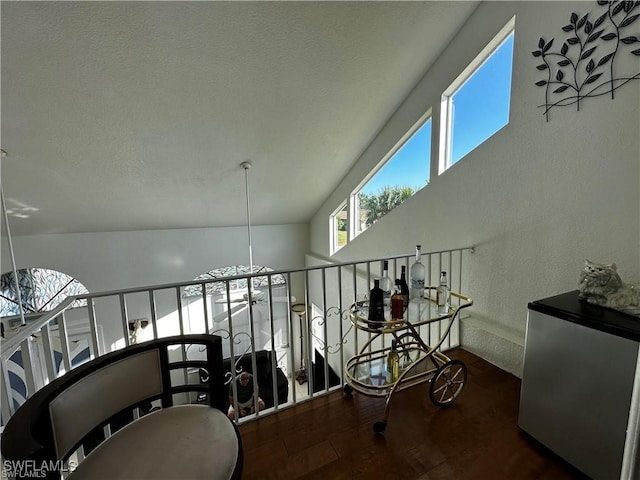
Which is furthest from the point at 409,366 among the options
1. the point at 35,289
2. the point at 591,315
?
the point at 35,289

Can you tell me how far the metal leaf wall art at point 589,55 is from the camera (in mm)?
1458

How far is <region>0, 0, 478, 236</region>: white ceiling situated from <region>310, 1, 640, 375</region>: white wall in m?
A: 0.71

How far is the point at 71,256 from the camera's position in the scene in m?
4.43

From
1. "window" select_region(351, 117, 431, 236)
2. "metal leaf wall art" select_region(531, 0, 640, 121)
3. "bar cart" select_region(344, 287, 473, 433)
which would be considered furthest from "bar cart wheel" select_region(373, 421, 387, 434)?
"window" select_region(351, 117, 431, 236)

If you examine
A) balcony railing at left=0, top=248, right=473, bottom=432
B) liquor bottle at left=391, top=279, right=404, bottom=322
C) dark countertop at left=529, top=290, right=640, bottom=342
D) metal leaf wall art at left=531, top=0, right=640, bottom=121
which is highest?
metal leaf wall art at left=531, top=0, right=640, bottom=121

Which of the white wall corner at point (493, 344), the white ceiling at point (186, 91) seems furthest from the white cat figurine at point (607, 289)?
the white ceiling at point (186, 91)

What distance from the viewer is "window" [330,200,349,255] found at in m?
4.80

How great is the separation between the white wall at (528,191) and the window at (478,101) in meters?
0.08

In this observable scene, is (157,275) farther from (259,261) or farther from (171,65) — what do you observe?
(171,65)

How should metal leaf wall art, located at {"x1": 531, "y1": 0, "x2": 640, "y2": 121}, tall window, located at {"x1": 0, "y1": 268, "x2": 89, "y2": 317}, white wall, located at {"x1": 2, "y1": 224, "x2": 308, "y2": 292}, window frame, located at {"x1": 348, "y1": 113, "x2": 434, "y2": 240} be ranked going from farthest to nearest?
white wall, located at {"x1": 2, "y1": 224, "x2": 308, "y2": 292} < tall window, located at {"x1": 0, "y1": 268, "x2": 89, "y2": 317} < window frame, located at {"x1": 348, "y1": 113, "x2": 434, "y2": 240} < metal leaf wall art, located at {"x1": 531, "y1": 0, "x2": 640, "y2": 121}

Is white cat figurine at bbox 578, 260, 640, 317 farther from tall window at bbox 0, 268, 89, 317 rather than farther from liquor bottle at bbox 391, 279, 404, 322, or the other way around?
tall window at bbox 0, 268, 89, 317

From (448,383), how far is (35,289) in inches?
227

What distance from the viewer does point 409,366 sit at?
5.56 feet

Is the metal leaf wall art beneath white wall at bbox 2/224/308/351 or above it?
above
